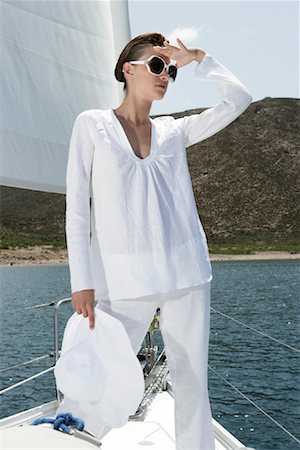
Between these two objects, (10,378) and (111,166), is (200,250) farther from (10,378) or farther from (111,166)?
(10,378)

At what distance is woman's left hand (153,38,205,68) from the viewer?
1372 millimetres

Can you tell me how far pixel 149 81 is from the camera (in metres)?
1.36

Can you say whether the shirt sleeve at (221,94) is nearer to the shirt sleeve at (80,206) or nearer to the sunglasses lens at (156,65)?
the sunglasses lens at (156,65)

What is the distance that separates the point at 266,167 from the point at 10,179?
167ft

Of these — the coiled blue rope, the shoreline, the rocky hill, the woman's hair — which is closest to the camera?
the coiled blue rope

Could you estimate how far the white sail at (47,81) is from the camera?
4.88 ft

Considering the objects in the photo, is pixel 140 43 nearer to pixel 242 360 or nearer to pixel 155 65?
pixel 155 65

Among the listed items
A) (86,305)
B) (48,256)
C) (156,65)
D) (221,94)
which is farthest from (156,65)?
(48,256)

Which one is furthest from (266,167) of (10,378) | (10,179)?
(10,179)

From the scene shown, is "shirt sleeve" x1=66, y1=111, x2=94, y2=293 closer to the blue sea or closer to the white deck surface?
the white deck surface

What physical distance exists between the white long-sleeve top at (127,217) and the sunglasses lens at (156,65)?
104 millimetres

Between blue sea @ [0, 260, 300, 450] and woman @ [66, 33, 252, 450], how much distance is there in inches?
24.1

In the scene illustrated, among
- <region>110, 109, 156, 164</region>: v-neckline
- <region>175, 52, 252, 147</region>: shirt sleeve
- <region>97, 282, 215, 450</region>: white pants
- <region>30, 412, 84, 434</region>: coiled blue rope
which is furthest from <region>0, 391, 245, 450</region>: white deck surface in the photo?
<region>175, 52, 252, 147</region>: shirt sleeve

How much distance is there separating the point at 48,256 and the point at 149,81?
140 feet
